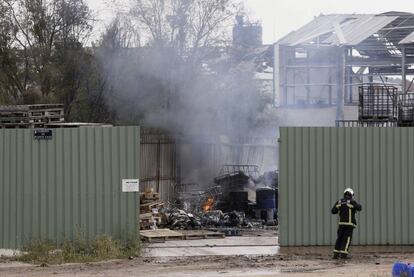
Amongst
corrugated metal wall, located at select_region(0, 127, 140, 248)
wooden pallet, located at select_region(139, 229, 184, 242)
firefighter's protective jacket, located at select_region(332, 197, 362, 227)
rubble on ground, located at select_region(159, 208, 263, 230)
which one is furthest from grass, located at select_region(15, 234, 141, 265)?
rubble on ground, located at select_region(159, 208, 263, 230)

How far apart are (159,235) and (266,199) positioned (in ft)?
19.0

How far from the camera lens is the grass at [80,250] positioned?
15.6m

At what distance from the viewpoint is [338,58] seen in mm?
31859

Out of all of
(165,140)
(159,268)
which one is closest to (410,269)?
(159,268)

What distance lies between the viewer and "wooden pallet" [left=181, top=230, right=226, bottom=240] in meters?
18.5

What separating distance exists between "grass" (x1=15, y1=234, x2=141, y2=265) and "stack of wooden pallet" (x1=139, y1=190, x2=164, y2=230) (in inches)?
119

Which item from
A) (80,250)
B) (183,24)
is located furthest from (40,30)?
(80,250)

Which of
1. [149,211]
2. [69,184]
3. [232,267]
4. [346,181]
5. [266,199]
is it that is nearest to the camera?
[232,267]

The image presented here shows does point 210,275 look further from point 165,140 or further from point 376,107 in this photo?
point 165,140

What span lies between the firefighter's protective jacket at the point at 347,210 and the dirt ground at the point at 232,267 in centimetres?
70

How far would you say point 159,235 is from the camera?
17953mm

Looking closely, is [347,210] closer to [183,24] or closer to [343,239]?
[343,239]

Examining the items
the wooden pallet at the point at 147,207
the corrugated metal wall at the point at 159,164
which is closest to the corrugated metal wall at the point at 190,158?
the corrugated metal wall at the point at 159,164

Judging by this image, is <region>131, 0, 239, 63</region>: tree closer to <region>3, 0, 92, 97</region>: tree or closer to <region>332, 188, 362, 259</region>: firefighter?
<region>3, 0, 92, 97</region>: tree
